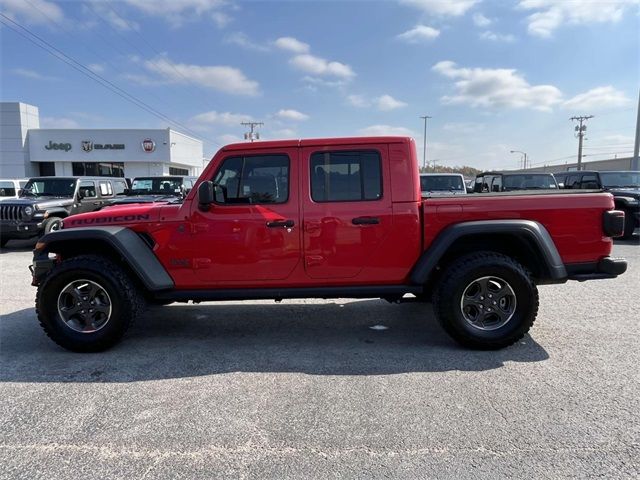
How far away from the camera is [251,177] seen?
4.14 meters

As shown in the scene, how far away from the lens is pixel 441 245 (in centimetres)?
394

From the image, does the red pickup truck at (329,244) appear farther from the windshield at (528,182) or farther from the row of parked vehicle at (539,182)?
the windshield at (528,182)

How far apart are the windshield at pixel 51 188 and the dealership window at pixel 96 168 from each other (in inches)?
1140

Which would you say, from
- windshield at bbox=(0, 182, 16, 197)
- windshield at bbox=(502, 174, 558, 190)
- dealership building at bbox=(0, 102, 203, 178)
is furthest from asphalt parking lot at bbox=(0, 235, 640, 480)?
dealership building at bbox=(0, 102, 203, 178)

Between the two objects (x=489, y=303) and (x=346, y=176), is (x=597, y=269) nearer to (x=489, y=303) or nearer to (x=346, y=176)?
(x=489, y=303)

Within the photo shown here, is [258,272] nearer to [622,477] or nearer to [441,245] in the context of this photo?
[441,245]

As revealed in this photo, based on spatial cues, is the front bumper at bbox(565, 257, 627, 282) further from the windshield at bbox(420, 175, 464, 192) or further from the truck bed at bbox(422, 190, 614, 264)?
the windshield at bbox(420, 175, 464, 192)

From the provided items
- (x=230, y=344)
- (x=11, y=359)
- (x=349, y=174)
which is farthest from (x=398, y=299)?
(x=11, y=359)

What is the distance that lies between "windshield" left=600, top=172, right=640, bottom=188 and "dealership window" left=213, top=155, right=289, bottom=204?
13.0 meters

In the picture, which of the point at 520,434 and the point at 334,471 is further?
the point at 520,434

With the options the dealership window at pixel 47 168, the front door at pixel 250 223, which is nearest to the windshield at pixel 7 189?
the front door at pixel 250 223

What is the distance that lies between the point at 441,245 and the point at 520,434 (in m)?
1.73

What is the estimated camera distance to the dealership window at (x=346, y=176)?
4086 mm

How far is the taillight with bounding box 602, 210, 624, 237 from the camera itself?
392 centimetres
